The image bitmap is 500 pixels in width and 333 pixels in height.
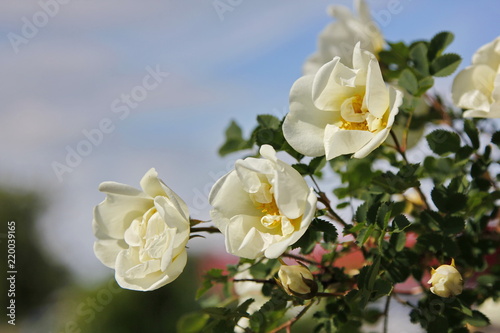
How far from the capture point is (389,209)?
0.47m

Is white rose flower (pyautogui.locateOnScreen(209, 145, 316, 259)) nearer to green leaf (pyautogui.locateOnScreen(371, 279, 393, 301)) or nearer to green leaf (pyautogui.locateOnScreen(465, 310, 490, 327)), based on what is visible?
green leaf (pyautogui.locateOnScreen(371, 279, 393, 301))

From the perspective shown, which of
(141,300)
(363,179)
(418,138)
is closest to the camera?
(363,179)

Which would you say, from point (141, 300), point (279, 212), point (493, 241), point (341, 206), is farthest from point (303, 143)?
point (141, 300)

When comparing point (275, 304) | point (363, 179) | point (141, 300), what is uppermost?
point (363, 179)

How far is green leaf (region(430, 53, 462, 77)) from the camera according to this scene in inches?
23.0

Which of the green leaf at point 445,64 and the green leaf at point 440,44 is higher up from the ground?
the green leaf at point 440,44

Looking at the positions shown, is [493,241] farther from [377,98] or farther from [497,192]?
[377,98]

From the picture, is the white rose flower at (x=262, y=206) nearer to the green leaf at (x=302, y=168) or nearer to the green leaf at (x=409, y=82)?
the green leaf at (x=302, y=168)

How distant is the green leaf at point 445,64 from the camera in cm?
58

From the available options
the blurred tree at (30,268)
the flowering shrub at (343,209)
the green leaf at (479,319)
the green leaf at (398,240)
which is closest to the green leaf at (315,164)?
the flowering shrub at (343,209)

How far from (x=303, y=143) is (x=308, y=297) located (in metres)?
0.14

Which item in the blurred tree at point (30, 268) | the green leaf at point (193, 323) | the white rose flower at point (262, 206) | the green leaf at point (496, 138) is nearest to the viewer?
the white rose flower at point (262, 206)

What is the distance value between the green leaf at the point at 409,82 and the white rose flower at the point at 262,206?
206 mm

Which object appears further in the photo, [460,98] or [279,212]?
[460,98]
